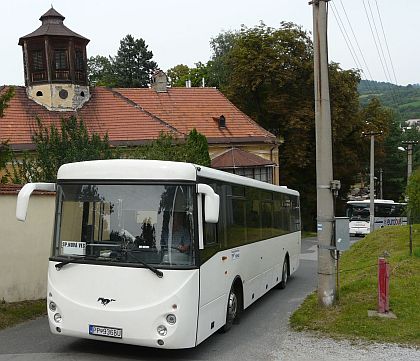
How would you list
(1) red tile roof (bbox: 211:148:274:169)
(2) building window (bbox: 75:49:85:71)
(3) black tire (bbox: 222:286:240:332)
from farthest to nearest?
(2) building window (bbox: 75:49:85:71) → (1) red tile roof (bbox: 211:148:274:169) → (3) black tire (bbox: 222:286:240:332)

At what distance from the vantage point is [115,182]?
7.97m

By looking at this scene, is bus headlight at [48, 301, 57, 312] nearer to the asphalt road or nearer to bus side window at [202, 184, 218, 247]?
the asphalt road

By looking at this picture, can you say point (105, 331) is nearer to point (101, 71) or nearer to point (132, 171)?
point (132, 171)

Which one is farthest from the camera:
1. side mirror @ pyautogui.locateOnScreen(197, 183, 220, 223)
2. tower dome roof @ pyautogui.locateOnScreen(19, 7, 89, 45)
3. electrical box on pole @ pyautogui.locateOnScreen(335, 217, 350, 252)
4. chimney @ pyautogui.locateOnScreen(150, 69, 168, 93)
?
chimney @ pyautogui.locateOnScreen(150, 69, 168, 93)

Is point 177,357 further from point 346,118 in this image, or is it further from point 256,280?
point 346,118

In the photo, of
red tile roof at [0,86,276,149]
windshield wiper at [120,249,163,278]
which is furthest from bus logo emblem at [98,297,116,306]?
red tile roof at [0,86,276,149]

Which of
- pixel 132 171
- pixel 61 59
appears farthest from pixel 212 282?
pixel 61 59

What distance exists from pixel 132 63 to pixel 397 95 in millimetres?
55369

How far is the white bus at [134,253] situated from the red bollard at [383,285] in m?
3.22

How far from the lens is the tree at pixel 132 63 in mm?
76875

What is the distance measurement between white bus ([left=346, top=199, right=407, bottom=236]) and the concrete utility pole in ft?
117

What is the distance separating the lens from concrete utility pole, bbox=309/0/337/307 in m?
10.7

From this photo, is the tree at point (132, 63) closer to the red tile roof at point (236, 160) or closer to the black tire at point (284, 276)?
the red tile roof at point (236, 160)

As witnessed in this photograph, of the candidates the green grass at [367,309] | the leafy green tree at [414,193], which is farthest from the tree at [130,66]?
the green grass at [367,309]
